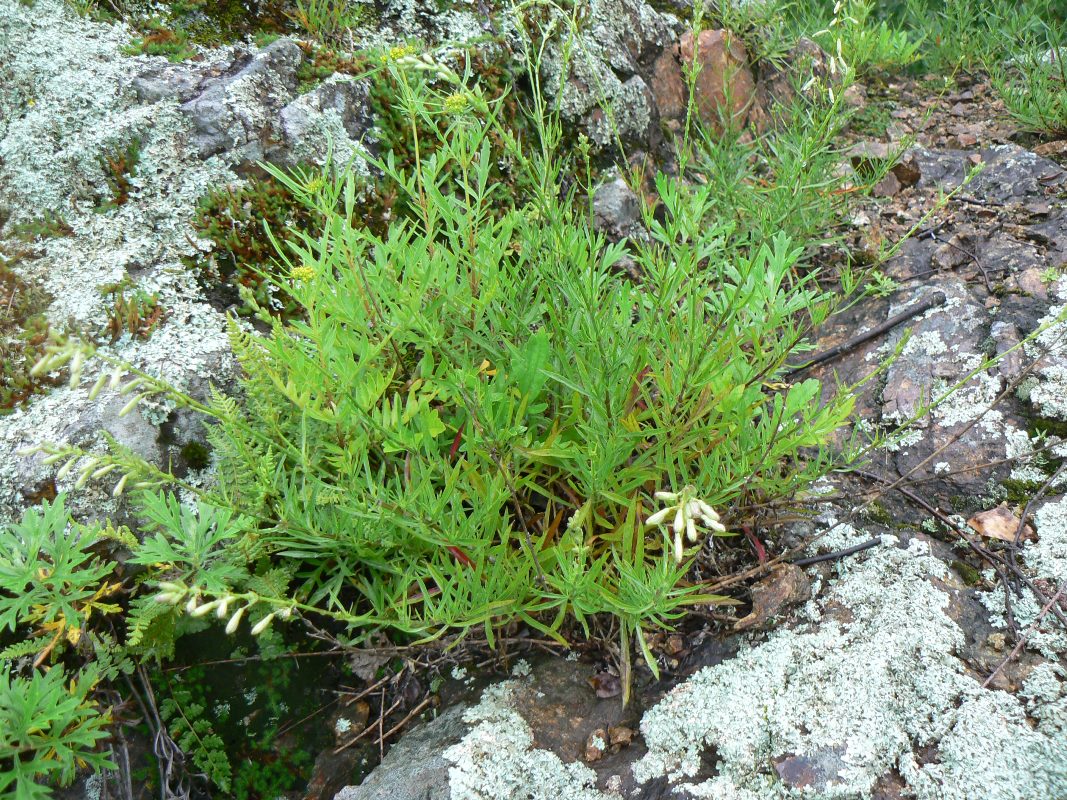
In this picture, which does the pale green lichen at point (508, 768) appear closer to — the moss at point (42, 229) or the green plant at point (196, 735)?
the green plant at point (196, 735)

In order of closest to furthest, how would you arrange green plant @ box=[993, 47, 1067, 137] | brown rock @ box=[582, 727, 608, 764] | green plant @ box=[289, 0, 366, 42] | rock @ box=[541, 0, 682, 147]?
brown rock @ box=[582, 727, 608, 764]
green plant @ box=[289, 0, 366, 42]
rock @ box=[541, 0, 682, 147]
green plant @ box=[993, 47, 1067, 137]

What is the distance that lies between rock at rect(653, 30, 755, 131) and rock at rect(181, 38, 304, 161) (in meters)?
2.13

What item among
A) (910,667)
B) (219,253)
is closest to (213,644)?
(219,253)

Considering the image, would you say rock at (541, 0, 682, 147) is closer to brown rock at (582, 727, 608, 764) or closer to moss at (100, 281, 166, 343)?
moss at (100, 281, 166, 343)

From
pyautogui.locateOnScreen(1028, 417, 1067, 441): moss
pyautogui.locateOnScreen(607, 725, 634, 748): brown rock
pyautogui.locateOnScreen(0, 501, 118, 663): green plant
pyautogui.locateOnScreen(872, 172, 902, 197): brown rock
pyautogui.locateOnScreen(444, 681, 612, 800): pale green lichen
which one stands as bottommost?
pyautogui.locateOnScreen(607, 725, 634, 748): brown rock

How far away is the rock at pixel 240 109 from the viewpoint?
3.04 meters

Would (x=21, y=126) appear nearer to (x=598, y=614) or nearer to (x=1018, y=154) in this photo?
(x=598, y=614)

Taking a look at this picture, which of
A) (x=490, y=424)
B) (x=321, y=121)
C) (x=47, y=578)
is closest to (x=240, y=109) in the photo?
(x=321, y=121)

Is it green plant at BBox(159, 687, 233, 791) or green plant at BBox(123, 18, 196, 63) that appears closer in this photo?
green plant at BBox(159, 687, 233, 791)

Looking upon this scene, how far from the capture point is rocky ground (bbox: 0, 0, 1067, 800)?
5.93 ft

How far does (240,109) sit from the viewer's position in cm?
308

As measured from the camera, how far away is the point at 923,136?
14.8ft

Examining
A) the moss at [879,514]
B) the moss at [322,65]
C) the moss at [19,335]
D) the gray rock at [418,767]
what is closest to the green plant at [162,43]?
the moss at [322,65]

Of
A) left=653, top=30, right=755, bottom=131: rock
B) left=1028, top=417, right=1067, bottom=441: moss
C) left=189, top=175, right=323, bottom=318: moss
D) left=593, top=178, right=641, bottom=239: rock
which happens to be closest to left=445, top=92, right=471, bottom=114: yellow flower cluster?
left=189, top=175, right=323, bottom=318: moss
